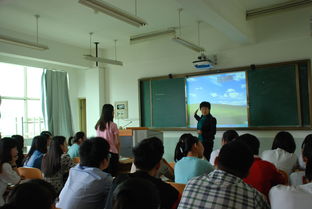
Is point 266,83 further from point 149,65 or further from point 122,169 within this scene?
point 122,169

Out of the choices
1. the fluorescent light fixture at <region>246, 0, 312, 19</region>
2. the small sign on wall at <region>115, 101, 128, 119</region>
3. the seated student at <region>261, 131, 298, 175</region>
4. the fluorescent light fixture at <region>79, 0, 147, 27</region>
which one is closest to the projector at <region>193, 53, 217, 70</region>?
the fluorescent light fixture at <region>246, 0, 312, 19</region>

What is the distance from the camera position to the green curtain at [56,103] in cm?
688

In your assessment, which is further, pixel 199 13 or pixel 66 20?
pixel 66 20

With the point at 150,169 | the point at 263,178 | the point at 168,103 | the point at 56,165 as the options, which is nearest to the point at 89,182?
the point at 150,169

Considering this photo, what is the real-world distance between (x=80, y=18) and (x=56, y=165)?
3142 millimetres

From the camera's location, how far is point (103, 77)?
746 centimetres

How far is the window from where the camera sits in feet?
20.7

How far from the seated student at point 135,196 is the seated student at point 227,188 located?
1.73 feet

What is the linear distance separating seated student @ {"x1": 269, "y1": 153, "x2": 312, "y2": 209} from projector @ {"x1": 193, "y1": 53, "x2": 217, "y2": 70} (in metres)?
4.08

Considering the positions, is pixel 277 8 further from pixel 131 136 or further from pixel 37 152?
pixel 37 152

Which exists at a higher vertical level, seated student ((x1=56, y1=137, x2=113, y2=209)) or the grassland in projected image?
the grassland in projected image

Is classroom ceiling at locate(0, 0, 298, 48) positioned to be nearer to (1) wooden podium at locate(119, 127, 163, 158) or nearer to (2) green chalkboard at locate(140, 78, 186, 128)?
(2) green chalkboard at locate(140, 78, 186, 128)

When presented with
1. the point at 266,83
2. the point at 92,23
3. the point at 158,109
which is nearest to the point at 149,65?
the point at 158,109

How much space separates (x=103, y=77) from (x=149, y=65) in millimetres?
1491
